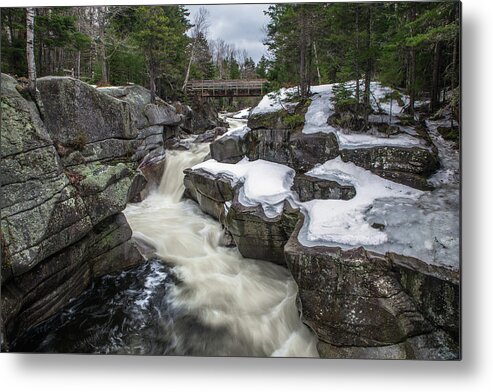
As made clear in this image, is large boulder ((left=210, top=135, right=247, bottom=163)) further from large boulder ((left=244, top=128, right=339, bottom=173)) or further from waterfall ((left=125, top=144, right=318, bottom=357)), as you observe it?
waterfall ((left=125, top=144, right=318, bottom=357))

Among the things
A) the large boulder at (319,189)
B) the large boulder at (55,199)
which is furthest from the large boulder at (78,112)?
the large boulder at (319,189)

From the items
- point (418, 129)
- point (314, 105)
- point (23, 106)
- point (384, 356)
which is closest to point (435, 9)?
point (418, 129)

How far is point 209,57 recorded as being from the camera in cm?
466

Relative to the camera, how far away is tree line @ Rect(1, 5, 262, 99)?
10.3ft

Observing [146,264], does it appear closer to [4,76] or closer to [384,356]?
[4,76]

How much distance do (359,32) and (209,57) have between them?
2.22m

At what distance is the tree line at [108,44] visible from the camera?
124 inches

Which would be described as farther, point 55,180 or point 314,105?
point 314,105

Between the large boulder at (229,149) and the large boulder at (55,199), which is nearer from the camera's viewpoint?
the large boulder at (55,199)

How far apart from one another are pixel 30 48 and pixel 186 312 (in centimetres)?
343

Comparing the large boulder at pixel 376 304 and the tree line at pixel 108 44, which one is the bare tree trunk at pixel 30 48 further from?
the large boulder at pixel 376 304

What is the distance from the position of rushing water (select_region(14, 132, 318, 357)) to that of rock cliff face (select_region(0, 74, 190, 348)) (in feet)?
0.98

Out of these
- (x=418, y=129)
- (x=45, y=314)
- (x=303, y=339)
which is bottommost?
(x=303, y=339)

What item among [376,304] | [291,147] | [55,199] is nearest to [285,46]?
[291,147]
